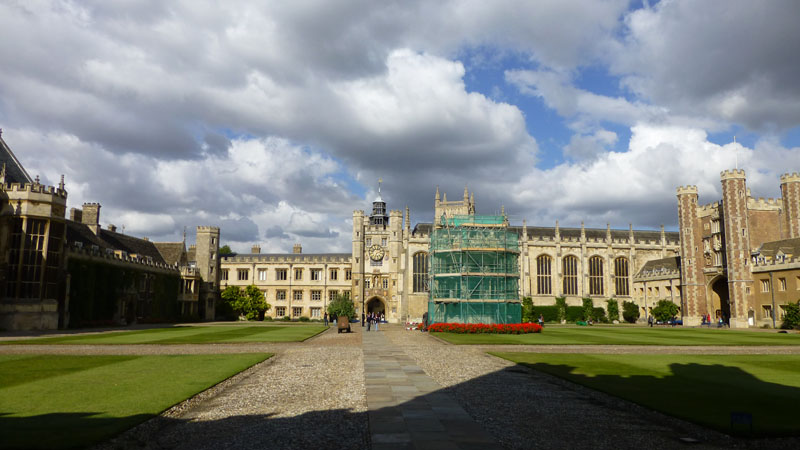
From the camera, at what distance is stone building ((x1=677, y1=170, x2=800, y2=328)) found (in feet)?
168

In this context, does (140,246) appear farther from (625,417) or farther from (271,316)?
(625,417)

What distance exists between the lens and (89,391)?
481 inches

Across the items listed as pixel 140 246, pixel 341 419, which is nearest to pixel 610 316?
pixel 140 246

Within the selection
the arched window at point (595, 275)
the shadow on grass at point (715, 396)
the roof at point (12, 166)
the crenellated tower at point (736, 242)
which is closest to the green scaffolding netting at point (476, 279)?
the crenellated tower at point (736, 242)

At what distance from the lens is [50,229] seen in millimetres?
38594

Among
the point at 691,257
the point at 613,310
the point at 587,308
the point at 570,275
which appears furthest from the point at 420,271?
the point at 691,257

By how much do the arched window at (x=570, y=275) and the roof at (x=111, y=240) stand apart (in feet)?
169

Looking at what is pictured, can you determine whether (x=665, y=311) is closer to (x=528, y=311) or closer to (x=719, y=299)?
(x=719, y=299)

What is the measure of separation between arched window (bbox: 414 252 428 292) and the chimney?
120 ft

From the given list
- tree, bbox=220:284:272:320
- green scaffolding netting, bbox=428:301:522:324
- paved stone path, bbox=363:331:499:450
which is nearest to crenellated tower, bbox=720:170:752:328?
green scaffolding netting, bbox=428:301:522:324

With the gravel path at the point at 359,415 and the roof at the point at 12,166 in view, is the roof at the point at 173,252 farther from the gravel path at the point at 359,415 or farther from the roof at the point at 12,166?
the gravel path at the point at 359,415

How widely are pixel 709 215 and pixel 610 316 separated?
17.2 m

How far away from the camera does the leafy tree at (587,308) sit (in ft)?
218

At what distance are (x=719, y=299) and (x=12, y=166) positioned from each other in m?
69.9
